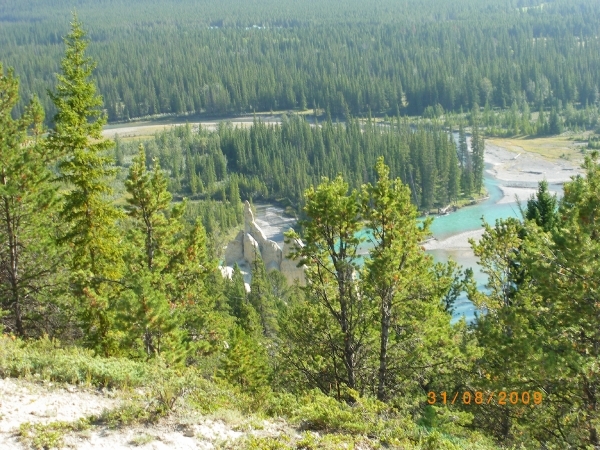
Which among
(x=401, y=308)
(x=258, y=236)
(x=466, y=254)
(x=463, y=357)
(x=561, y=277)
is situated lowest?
(x=466, y=254)

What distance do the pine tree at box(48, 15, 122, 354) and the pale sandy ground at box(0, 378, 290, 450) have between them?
774 cm

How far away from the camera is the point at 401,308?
752 inches

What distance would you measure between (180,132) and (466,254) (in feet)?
277

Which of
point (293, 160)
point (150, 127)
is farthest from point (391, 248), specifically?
point (150, 127)

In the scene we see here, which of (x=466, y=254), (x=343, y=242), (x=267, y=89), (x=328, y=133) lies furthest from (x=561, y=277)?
(x=267, y=89)

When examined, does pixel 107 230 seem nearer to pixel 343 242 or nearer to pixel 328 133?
pixel 343 242

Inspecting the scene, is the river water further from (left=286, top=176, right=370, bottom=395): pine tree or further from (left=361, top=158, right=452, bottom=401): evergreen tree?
(left=361, top=158, right=452, bottom=401): evergreen tree

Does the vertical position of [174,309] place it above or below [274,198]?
above

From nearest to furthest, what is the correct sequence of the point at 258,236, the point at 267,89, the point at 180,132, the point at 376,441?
the point at 376,441 < the point at 258,236 < the point at 180,132 < the point at 267,89

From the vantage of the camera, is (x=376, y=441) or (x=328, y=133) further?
(x=328, y=133)

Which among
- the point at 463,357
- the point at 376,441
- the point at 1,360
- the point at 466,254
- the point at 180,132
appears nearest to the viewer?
the point at 376,441

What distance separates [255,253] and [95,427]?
48544 mm

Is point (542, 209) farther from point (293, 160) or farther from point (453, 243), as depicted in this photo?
point (293, 160)

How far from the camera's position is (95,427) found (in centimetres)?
1181
